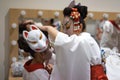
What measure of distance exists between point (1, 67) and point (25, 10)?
62cm

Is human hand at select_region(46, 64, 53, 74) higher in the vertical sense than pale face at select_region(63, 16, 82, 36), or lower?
lower

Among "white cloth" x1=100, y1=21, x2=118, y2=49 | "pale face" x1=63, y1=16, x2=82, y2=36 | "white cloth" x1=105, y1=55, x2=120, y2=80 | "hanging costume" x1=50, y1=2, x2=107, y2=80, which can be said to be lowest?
"white cloth" x1=105, y1=55, x2=120, y2=80

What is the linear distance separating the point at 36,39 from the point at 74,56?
25 centimetres

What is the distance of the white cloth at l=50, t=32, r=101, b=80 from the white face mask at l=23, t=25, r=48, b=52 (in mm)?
156

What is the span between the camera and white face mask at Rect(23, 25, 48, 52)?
1.23m

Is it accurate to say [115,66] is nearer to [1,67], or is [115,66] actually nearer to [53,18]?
[53,18]

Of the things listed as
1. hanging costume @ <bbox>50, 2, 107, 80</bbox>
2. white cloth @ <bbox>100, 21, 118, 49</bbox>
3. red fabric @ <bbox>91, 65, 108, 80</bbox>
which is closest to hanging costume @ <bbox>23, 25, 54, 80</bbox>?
hanging costume @ <bbox>50, 2, 107, 80</bbox>

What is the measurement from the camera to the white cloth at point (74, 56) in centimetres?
109

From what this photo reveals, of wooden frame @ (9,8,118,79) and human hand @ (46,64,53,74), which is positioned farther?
wooden frame @ (9,8,118,79)

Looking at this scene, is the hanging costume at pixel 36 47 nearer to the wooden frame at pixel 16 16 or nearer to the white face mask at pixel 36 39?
the white face mask at pixel 36 39

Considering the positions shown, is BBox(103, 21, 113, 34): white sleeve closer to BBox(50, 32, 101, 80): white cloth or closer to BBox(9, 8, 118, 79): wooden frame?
BBox(9, 8, 118, 79): wooden frame

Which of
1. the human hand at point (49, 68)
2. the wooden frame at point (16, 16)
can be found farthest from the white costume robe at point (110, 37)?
the human hand at point (49, 68)

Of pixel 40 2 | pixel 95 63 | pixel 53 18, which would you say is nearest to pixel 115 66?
pixel 95 63

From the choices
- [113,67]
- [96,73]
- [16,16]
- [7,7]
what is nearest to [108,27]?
[113,67]
